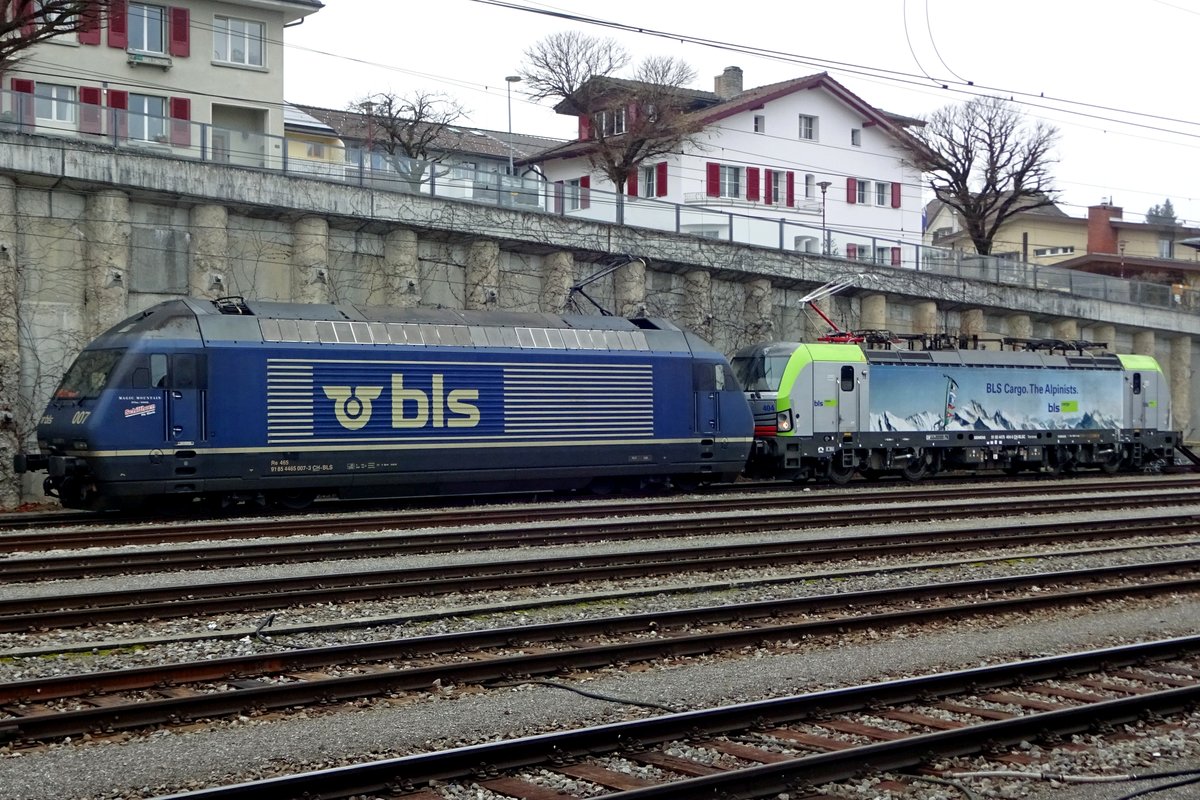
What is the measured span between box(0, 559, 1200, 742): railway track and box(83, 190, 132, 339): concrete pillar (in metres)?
16.8

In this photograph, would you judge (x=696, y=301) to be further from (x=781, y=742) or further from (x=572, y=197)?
(x=781, y=742)

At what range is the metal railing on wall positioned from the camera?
83.6 ft

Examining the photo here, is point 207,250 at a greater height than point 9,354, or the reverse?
point 207,250

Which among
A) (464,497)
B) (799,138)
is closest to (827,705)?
(464,497)

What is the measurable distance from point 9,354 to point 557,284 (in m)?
13.0

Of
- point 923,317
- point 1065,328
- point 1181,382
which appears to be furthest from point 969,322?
point 1181,382

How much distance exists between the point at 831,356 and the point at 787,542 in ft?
39.4

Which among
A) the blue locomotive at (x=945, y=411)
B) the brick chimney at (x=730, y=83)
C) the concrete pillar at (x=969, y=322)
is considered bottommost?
the blue locomotive at (x=945, y=411)

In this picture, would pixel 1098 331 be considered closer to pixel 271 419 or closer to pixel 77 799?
pixel 271 419

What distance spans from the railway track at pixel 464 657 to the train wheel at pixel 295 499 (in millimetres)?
11313

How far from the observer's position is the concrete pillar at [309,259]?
92.7 ft

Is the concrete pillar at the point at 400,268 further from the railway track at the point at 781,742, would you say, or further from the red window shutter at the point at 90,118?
the railway track at the point at 781,742

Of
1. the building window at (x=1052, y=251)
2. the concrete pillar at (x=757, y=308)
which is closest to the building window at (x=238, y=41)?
the concrete pillar at (x=757, y=308)

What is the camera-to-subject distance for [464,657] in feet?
35.6
